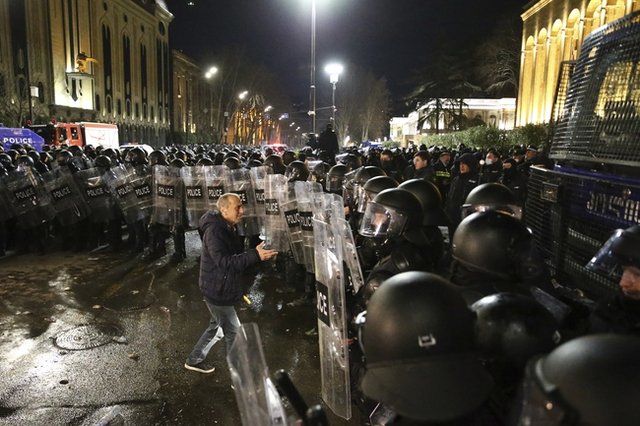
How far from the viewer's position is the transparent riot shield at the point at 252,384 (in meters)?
1.71

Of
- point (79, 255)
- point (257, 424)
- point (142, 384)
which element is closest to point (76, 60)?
point (79, 255)

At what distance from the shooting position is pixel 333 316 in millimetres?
3809

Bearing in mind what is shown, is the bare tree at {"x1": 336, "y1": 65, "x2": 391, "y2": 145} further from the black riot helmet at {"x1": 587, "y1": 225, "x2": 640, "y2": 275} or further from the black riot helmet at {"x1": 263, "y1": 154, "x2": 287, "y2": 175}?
the black riot helmet at {"x1": 587, "y1": 225, "x2": 640, "y2": 275}

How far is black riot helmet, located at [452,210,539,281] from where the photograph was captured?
293 cm

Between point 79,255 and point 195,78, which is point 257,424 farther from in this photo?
point 195,78

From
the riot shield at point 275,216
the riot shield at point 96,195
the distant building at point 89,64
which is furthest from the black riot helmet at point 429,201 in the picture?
the distant building at point 89,64

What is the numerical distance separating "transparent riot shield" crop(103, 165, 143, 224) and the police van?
22.4 feet

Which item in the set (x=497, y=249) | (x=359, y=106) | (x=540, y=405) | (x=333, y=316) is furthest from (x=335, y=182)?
(x=359, y=106)

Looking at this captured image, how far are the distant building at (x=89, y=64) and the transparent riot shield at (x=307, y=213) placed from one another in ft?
102

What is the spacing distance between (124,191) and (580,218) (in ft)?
24.9

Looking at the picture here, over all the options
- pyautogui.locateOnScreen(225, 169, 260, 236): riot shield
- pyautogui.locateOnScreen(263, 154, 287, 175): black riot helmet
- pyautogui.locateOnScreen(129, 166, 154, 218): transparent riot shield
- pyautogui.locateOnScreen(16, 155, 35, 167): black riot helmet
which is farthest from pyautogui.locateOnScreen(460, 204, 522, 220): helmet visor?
pyautogui.locateOnScreen(16, 155, 35, 167): black riot helmet

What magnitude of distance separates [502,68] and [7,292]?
5263cm

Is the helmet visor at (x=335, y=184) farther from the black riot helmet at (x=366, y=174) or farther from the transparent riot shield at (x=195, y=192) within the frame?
the transparent riot shield at (x=195, y=192)

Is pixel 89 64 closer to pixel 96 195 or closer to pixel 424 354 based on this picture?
pixel 96 195
